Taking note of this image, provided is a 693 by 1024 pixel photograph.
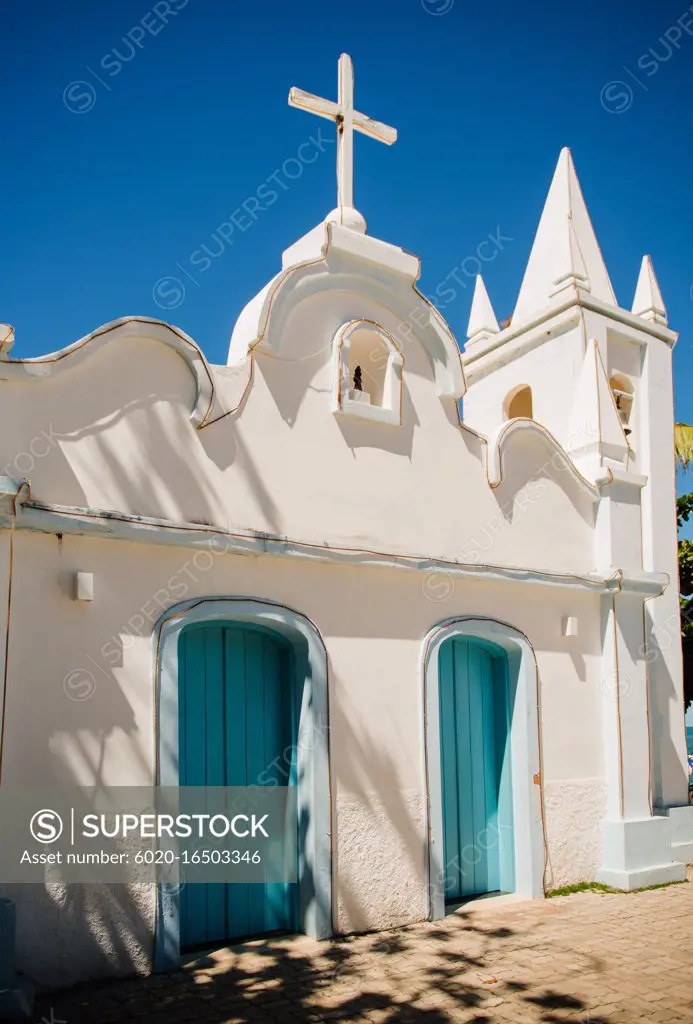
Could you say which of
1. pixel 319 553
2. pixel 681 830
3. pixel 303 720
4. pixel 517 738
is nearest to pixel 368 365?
pixel 319 553

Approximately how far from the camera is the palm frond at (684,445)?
14.1m

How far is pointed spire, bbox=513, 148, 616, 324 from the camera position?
36.3 ft

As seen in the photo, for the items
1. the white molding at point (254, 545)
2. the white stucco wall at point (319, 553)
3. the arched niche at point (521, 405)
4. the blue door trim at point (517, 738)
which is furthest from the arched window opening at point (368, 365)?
the arched niche at point (521, 405)

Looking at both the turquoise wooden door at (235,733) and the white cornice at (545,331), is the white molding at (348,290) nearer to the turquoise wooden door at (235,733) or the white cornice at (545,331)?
the turquoise wooden door at (235,733)

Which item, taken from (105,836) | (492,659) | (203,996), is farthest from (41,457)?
(492,659)

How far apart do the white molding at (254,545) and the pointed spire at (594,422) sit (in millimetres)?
1311

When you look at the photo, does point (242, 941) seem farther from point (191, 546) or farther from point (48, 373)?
point (48, 373)

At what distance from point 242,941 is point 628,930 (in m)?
3.23

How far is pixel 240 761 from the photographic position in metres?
7.01

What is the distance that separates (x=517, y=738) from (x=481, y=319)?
664 centimetres

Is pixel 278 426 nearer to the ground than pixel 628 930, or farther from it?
farther from it

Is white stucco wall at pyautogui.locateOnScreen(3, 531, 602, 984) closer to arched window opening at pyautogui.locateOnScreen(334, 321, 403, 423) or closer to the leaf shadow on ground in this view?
the leaf shadow on ground

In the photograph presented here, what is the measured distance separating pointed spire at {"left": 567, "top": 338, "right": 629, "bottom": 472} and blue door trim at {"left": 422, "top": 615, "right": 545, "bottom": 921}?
7.81ft

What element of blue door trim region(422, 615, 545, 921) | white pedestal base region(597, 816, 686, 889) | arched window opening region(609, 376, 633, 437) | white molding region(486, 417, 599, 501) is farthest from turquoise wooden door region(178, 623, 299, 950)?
arched window opening region(609, 376, 633, 437)
